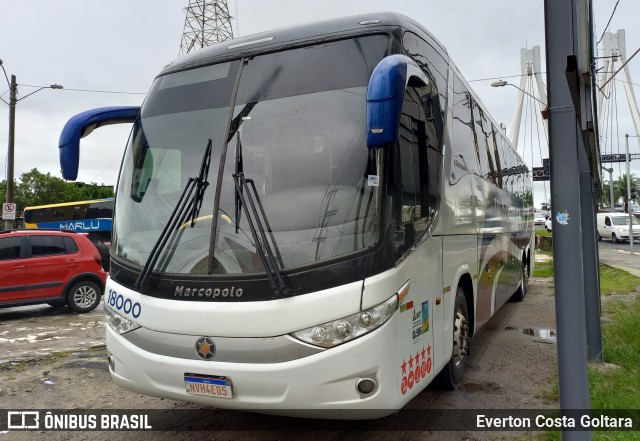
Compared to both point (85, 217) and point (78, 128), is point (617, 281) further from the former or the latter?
point (85, 217)

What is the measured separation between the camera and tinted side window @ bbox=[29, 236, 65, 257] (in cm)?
1013

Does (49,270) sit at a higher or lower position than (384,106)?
lower

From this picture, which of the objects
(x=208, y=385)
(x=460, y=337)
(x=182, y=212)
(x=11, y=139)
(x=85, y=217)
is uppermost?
(x=11, y=139)

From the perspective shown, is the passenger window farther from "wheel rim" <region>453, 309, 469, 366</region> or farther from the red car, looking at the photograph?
the red car

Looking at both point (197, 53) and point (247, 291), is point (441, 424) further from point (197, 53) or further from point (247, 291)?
point (197, 53)

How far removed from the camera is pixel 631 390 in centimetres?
454

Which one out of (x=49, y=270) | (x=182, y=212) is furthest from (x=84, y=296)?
(x=182, y=212)

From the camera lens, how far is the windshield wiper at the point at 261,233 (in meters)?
3.18

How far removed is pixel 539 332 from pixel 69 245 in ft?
29.8

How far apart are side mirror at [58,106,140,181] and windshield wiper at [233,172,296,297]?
1697mm

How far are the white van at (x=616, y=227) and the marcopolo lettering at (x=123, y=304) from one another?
32.0 meters

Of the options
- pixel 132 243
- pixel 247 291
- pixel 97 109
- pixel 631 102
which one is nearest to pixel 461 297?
pixel 247 291

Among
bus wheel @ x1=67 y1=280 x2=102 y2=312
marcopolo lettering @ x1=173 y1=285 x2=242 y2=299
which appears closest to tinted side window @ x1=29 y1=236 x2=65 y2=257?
bus wheel @ x1=67 y1=280 x2=102 y2=312

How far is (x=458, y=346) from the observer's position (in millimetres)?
5016
